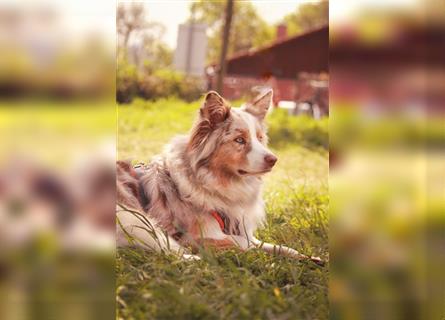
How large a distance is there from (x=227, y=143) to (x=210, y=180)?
228mm

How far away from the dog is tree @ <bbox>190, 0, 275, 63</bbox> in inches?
95.1

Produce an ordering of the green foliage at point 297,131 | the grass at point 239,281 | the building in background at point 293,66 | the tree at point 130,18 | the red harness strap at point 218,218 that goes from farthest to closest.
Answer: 1. the building in background at point 293,66
2. the green foliage at point 297,131
3. the tree at point 130,18
4. the red harness strap at point 218,218
5. the grass at point 239,281

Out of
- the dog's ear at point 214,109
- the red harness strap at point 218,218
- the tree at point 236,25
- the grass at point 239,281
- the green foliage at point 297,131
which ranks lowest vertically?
the grass at point 239,281

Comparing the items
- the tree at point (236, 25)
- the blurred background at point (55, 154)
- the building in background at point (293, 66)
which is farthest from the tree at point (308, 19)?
the blurred background at point (55, 154)

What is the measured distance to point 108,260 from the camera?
1.55 meters

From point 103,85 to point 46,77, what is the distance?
0.45ft

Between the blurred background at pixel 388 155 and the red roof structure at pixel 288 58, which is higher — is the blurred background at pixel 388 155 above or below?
below

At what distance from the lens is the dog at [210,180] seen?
278 centimetres

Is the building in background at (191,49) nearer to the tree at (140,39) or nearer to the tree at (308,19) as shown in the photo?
the tree at (140,39)

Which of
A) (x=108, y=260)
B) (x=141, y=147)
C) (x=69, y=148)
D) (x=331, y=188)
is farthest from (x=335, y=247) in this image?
(x=141, y=147)

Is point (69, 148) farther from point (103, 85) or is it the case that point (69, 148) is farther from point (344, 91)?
point (344, 91)

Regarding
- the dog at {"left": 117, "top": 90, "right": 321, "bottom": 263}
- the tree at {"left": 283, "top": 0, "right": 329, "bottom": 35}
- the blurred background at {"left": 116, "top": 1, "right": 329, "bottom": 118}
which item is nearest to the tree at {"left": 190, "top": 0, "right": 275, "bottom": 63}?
the blurred background at {"left": 116, "top": 1, "right": 329, "bottom": 118}

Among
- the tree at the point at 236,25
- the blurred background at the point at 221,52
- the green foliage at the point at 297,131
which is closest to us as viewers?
the blurred background at the point at 221,52

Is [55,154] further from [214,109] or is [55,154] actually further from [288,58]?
[288,58]
